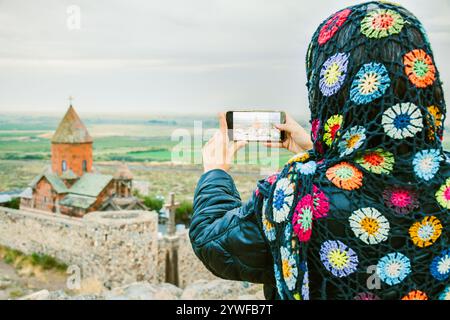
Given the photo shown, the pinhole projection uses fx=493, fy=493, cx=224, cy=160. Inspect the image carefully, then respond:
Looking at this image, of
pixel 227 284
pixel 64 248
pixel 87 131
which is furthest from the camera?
pixel 87 131

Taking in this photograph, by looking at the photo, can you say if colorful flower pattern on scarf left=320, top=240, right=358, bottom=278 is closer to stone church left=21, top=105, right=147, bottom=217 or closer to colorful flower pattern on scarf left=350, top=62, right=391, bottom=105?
colorful flower pattern on scarf left=350, top=62, right=391, bottom=105

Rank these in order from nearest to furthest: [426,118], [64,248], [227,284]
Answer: [426,118] < [227,284] < [64,248]

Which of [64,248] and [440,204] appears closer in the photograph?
[440,204]

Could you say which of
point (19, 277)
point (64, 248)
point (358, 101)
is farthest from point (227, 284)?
point (358, 101)

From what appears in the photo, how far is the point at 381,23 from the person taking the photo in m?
0.39

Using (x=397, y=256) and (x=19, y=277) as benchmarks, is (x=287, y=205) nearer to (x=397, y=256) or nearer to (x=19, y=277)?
(x=397, y=256)

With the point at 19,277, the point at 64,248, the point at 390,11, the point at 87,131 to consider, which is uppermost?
the point at 390,11

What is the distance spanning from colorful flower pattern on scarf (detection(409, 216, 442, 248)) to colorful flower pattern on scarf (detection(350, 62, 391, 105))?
107 millimetres

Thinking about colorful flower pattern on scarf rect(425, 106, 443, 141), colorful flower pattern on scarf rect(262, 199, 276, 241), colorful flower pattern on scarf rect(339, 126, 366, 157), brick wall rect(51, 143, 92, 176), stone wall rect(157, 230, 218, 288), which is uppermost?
colorful flower pattern on scarf rect(425, 106, 443, 141)

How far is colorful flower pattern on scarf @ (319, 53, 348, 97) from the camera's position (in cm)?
39

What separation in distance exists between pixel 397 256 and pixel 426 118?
0.37 ft

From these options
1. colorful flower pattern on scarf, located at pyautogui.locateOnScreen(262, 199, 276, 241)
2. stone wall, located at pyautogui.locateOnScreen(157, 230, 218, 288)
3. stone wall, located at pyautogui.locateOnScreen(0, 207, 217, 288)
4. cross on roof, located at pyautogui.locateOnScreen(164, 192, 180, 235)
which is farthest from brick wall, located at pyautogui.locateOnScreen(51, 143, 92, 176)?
colorful flower pattern on scarf, located at pyautogui.locateOnScreen(262, 199, 276, 241)

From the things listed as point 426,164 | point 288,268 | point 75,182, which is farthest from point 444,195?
point 75,182
